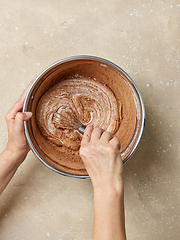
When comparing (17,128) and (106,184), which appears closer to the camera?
(106,184)

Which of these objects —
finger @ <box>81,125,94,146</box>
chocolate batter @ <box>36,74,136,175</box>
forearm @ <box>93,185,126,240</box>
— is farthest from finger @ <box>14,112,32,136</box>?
forearm @ <box>93,185,126,240</box>

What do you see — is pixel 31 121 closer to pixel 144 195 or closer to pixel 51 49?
pixel 51 49

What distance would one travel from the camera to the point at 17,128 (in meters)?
0.74

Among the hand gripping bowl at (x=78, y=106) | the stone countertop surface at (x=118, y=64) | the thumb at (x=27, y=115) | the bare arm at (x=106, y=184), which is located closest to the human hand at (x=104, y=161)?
the bare arm at (x=106, y=184)

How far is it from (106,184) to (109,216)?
9 cm

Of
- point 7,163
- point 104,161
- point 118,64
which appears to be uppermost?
point 118,64

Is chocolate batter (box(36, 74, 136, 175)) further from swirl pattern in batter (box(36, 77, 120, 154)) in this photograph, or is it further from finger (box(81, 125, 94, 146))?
finger (box(81, 125, 94, 146))

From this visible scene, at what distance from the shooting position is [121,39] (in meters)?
0.94

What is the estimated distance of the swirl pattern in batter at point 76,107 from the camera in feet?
2.78

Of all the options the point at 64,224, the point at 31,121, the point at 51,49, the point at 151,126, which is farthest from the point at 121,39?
the point at 64,224

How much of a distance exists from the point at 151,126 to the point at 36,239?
2.52 ft

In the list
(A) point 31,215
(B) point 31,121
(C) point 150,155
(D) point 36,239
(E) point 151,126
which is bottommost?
(D) point 36,239

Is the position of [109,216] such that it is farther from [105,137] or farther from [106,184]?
[105,137]

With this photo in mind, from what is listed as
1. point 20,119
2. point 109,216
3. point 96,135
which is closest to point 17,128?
point 20,119
